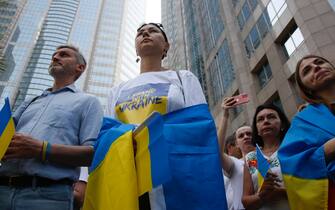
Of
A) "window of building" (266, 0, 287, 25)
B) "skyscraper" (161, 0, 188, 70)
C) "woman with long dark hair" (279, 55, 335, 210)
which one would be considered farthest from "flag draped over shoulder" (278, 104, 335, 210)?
"skyscraper" (161, 0, 188, 70)

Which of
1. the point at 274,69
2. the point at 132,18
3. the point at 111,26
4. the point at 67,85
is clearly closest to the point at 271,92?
the point at 274,69

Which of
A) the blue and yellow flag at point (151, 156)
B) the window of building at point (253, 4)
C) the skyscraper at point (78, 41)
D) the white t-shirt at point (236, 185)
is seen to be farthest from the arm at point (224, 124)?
the skyscraper at point (78, 41)

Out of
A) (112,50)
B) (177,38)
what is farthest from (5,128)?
(112,50)

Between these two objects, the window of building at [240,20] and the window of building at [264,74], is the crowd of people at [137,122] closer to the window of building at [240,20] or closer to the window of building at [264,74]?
the window of building at [264,74]

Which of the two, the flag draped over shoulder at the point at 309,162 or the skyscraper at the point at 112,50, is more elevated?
the skyscraper at the point at 112,50

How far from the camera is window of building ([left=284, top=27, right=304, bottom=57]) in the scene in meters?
13.9

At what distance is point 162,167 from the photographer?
102 centimetres

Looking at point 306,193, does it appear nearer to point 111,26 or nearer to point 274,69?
point 274,69

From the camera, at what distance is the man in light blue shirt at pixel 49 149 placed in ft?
5.24

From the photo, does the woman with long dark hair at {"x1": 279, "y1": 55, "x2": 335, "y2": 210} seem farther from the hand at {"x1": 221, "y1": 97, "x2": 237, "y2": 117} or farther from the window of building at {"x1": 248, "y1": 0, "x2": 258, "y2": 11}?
the window of building at {"x1": 248, "y1": 0, "x2": 258, "y2": 11}

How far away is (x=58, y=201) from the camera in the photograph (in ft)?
5.32

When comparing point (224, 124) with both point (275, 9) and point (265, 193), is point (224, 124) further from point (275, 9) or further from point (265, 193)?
point (275, 9)

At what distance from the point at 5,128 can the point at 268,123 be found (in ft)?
8.14

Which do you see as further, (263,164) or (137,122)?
(263,164)
